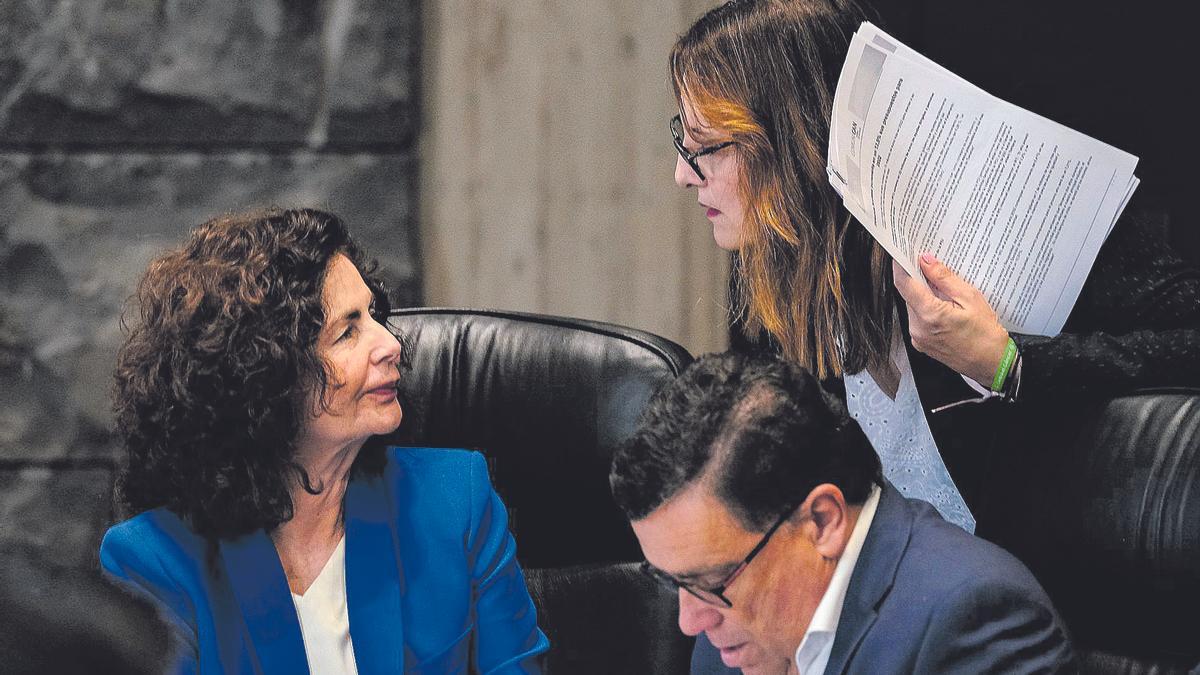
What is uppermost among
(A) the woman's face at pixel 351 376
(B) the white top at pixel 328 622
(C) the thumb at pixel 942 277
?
(C) the thumb at pixel 942 277

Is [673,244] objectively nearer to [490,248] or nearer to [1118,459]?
[490,248]

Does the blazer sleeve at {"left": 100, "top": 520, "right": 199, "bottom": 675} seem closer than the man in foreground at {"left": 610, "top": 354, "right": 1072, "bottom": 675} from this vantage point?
No

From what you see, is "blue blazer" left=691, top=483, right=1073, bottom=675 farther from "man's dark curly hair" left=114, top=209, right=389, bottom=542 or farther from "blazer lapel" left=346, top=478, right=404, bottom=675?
"man's dark curly hair" left=114, top=209, right=389, bottom=542

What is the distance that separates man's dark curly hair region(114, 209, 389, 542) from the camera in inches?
58.4

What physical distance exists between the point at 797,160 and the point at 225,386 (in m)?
0.67

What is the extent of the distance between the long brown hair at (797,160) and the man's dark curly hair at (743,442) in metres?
0.37

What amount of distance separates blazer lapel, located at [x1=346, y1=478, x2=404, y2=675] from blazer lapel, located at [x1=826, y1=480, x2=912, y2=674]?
0.53 metres

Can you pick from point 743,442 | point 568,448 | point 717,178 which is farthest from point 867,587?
point 568,448

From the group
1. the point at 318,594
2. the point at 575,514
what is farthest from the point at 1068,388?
the point at 318,594

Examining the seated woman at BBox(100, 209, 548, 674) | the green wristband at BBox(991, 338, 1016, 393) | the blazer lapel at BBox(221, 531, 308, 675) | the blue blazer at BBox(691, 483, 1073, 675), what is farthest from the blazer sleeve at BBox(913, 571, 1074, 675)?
the blazer lapel at BBox(221, 531, 308, 675)

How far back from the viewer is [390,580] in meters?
A: 1.52

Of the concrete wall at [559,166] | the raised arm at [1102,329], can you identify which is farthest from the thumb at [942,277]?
the concrete wall at [559,166]

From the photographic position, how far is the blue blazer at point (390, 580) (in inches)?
57.0

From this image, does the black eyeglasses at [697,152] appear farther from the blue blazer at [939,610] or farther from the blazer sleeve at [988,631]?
the blazer sleeve at [988,631]
